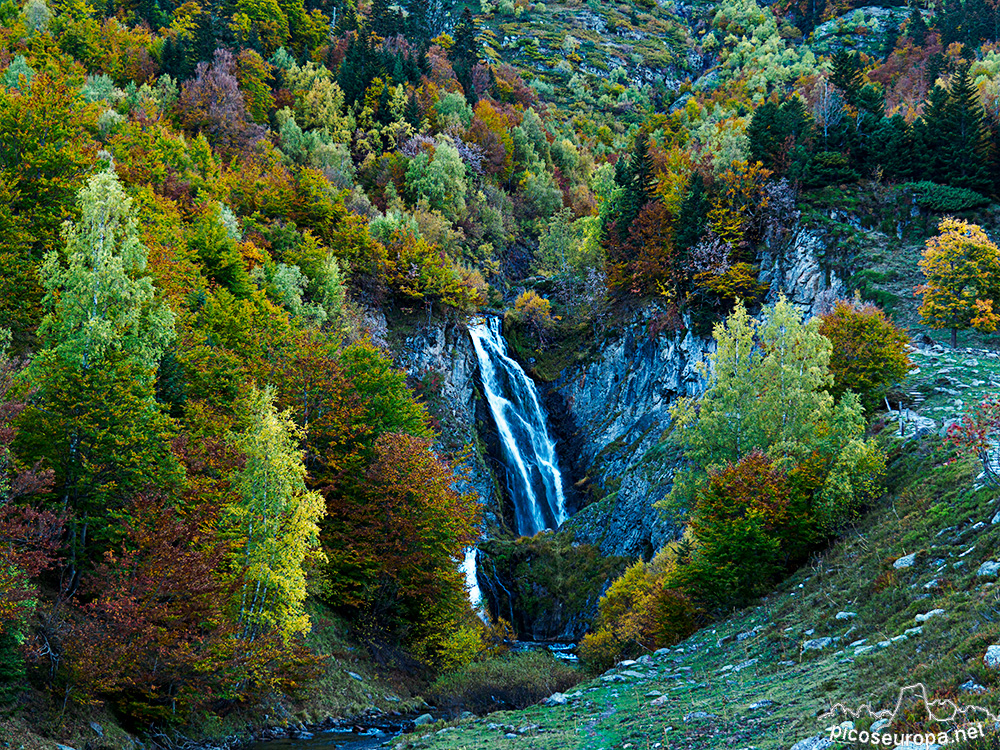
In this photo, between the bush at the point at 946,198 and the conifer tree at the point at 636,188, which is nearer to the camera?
the bush at the point at 946,198

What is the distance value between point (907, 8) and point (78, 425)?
14230cm

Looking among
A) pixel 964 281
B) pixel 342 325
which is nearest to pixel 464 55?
pixel 342 325

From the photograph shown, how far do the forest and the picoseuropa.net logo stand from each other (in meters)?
8.56

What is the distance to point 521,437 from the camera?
55.9 meters

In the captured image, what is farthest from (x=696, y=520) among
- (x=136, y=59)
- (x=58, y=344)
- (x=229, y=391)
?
(x=136, y=59)

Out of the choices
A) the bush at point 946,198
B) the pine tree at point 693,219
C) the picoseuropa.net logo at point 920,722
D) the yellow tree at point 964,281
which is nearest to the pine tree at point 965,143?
the bush at point 946,198

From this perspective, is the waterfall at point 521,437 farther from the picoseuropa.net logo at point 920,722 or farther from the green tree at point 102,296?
the picoseuropa.net logo at point 920,722

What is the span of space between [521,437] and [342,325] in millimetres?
18176

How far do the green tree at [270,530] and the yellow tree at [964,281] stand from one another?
33.9 meters

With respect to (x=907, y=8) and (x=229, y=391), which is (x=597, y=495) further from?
(x=907, y=8)

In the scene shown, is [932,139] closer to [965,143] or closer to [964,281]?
[965,143]

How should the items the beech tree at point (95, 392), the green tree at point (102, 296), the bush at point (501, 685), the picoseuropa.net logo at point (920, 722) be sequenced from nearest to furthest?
1. the picoseuropa.net logo at point (920, 722)
2. the beech tree at point (95, 392)
3. the green tree at point (102, 296)
4. the bush at point (501, 685)

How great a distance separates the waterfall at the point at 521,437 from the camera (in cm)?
5306

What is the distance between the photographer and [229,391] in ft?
92.8
